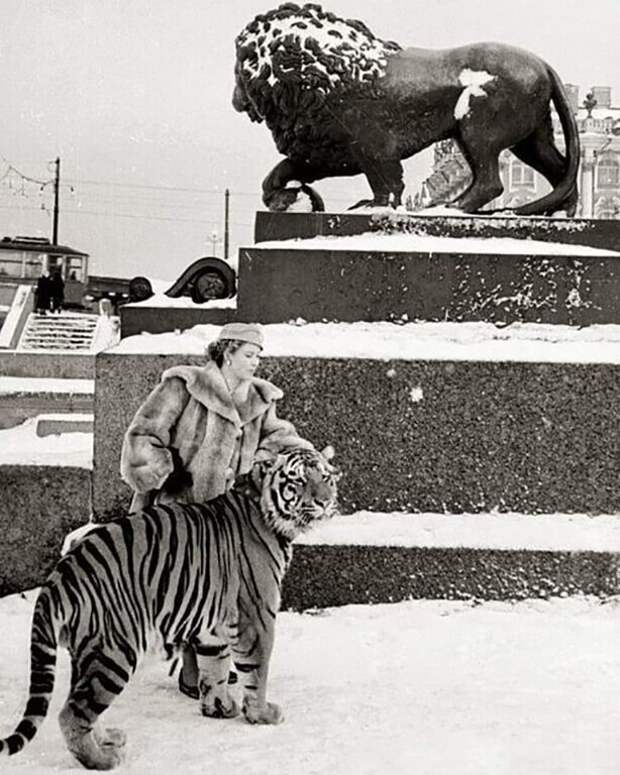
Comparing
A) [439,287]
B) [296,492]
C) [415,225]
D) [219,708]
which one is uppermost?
[415,225]

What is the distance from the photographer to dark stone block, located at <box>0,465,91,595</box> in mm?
6242

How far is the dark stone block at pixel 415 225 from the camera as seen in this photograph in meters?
6.92

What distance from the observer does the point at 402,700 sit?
4465 mm

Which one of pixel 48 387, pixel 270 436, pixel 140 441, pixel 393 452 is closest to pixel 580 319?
pixel 393 452

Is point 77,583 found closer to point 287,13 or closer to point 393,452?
point 393,452

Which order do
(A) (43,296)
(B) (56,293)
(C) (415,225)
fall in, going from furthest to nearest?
(B) (56,293) → (A) (43,296) → (C) (415,225)

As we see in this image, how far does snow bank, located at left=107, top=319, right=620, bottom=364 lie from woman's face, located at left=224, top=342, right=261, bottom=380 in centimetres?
132

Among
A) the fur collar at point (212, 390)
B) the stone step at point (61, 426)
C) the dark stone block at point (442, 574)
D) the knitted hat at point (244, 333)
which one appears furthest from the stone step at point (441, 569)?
the stone step at point (61, 426)

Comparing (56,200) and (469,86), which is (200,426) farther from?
(56,200)

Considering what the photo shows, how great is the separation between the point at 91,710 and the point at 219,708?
2.42 ft

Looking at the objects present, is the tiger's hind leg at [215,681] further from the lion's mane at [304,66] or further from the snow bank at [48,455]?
the lion's mane at [304,66]

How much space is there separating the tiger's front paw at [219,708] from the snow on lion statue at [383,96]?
394 centimetres

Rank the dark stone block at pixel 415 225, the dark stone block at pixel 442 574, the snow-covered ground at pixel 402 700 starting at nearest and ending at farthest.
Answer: the snow-covered ground at pixel 402 700 < the dark stone block at pixel 442 574 < the dark stone block at pixel 415 225

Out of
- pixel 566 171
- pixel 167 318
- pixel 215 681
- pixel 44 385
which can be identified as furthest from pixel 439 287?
pixel 44 385
